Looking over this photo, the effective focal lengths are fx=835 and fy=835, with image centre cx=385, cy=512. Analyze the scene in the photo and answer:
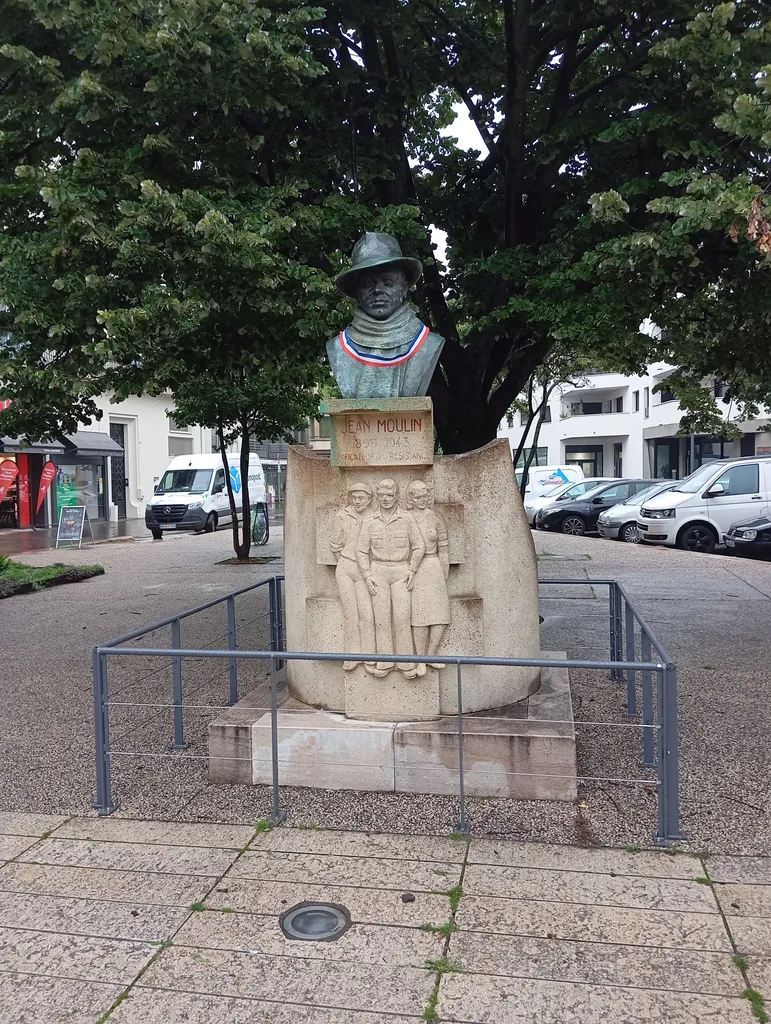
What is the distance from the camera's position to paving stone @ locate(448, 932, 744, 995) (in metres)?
3.13

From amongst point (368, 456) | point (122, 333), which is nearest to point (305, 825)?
point (368, 456)

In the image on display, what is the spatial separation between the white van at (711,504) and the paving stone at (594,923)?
15441 millimetres

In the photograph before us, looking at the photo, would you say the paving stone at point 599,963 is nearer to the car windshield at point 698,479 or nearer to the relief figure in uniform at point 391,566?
the relief figure in uniform at point 391,566

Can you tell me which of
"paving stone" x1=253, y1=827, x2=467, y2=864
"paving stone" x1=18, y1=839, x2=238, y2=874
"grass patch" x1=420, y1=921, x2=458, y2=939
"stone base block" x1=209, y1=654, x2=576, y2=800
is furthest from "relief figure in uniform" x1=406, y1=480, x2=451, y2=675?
"grass patch" x1=420, y1=921, x2=458, y2=939

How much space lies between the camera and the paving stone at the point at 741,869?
3865mm

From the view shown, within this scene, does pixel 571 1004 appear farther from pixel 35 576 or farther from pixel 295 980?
pixel 35 576

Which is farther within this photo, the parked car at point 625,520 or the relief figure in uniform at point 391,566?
the parked car at point 625,520

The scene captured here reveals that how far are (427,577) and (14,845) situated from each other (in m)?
2.73

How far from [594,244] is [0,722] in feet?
21.2

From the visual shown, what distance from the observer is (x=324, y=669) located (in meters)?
5.55

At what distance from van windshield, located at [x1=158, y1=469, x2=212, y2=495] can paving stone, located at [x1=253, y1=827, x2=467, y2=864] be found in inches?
961

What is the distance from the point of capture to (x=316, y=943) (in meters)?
3.42

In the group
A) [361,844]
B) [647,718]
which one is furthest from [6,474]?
[647,718]

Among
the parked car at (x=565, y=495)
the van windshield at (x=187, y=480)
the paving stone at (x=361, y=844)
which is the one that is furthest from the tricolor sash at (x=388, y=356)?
the van windshield at (x=187, y=480)
